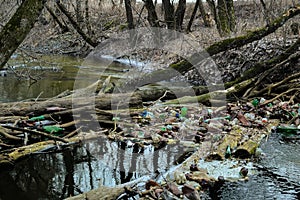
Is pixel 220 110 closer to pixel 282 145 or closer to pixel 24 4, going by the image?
pixel 282 145

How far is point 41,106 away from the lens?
5.46m

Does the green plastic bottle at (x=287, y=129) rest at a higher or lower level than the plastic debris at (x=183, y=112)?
lower

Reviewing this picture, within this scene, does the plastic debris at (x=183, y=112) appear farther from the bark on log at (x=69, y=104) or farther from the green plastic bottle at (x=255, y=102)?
the green plastic bottle at (x=255, y=102)

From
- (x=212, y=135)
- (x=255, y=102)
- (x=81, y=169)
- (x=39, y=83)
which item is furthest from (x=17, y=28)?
(x=39, y=83)

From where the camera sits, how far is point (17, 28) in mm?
2803

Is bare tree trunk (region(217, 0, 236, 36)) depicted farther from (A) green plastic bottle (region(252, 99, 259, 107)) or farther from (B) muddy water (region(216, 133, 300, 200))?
(B) muddy water (region(216, 133, 300, 200))

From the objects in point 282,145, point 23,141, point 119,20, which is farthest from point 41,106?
point 119,20

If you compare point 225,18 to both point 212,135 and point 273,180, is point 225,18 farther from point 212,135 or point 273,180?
point 273,180

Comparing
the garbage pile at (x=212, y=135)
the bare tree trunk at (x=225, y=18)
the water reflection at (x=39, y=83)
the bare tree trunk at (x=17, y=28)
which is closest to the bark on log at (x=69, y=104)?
the garbage pile at (x=212, y=135)

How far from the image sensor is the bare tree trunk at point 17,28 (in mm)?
2740

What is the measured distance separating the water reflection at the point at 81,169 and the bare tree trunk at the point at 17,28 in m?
1.33

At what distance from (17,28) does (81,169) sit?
173 centimetres

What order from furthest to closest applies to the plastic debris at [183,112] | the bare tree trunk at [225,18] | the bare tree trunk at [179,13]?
the bare tree trunk at [179,13], the bare tree trunk at [225,18], the plastic debris at [183,112]

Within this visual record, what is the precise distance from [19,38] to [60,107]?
9.16 ft
